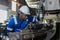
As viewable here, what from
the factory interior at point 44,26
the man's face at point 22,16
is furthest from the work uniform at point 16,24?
the factory interior at point 44,26

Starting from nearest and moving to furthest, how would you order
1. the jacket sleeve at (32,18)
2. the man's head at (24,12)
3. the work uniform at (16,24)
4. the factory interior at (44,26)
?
the factory interior at (44,26) < the man's head at (24,12) < the work uniform at (16,24) < the jacket sleeve at (32,18)

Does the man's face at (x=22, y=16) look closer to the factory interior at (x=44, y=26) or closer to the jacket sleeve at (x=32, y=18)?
the factory interior at (x=44, y=26)

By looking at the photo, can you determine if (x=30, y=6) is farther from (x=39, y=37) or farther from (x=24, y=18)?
(x=39, y=37)

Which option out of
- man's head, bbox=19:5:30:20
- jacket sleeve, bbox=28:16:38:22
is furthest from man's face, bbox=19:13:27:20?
jacket sleeve, bbox=28:16:38:22

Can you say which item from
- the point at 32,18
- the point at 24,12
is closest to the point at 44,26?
the point at 24,12

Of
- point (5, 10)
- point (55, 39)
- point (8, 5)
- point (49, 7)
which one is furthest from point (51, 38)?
point (8, 5)

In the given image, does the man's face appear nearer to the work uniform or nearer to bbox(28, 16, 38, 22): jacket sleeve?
the work uniform

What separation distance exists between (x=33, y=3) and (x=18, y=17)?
13.4 inches

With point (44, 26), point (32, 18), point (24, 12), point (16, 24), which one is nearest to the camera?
point (44, 26)

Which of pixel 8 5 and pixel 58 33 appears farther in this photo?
pixel 8 5

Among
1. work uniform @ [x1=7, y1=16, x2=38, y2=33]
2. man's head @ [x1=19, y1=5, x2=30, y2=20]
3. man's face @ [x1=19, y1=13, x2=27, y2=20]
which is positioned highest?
man's head @ [x1=19, y1=5, x2=30, y2=20]

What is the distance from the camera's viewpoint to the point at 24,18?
231cm

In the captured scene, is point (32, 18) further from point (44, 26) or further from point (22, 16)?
point (44, 26)

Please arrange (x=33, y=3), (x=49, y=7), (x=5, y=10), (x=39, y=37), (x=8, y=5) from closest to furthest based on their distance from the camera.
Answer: (x=49, y=7) < (x=39, y=37) < (x=33, y=3) < (x=5, y=10) < (x=8, y=5)
